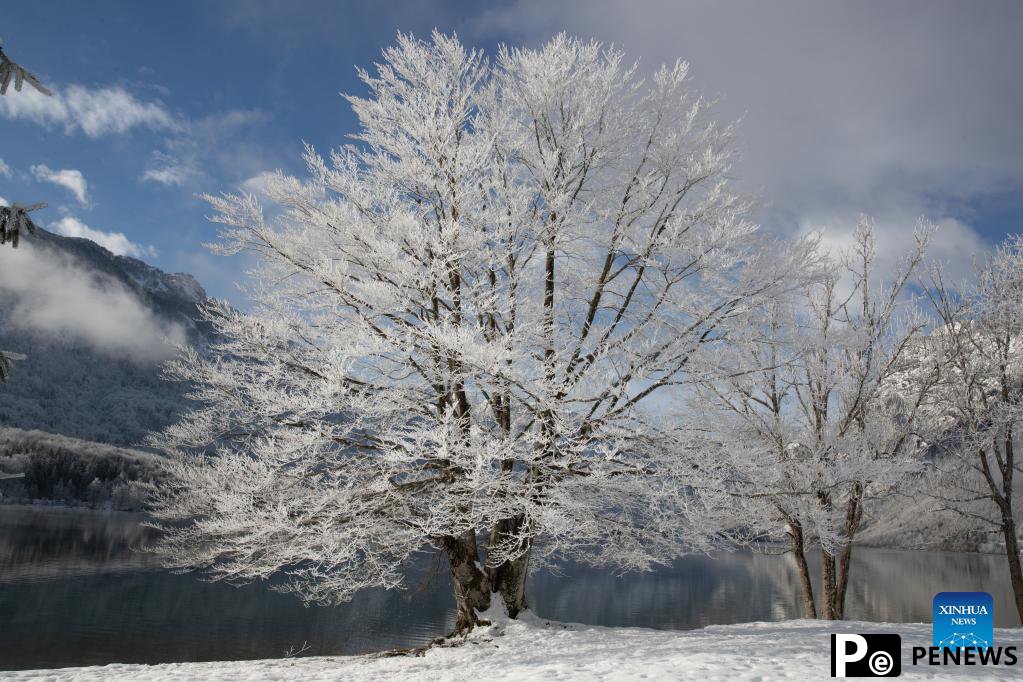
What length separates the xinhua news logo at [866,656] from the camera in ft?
19.2

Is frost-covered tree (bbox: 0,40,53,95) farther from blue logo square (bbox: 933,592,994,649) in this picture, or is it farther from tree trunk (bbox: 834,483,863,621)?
tree trunk (bbox: 834,483,863,621)

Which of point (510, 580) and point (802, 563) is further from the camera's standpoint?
point (802, 563)

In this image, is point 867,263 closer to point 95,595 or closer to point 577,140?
point 577,140

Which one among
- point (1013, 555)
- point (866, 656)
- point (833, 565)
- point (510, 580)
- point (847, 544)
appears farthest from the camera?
point (1013, 555)

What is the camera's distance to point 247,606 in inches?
1308

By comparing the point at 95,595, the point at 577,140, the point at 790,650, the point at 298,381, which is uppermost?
the point at 577,140

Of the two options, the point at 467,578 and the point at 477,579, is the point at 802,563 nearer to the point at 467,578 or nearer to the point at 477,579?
the point at 477,579

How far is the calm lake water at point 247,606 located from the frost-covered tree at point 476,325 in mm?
2604

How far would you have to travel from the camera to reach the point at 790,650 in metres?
6.72

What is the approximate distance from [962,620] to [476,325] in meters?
6.10

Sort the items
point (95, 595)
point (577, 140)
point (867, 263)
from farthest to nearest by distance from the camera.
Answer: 1. point (95, 595)
2. point (867, 263)
3. point (577, 140)

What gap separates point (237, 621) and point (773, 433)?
26.9 meters

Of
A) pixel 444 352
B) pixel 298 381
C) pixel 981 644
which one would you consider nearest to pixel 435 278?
pixel 444 352

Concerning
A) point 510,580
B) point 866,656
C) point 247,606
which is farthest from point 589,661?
point 247,606
